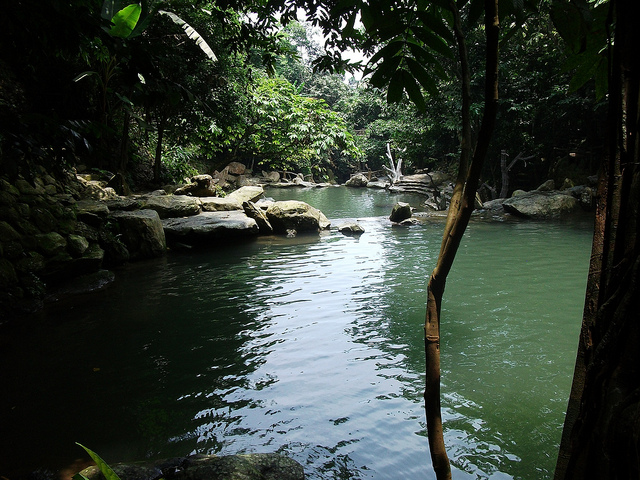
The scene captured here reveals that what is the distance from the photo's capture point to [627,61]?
0.81 metres

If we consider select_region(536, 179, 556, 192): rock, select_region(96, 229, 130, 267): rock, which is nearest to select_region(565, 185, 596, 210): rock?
select_region(536, 179, 556, 192): rock

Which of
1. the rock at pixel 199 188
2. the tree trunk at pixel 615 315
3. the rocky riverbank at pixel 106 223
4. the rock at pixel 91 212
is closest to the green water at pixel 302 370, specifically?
the rocky riverbank at pixel 106 223

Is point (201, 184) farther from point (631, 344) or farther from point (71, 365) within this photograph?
point (631, 344)

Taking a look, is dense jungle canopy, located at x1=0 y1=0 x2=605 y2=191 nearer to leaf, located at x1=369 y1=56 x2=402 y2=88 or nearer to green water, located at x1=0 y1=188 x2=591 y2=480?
green water, located at x1=0 y1=188 x2=591 y2=480

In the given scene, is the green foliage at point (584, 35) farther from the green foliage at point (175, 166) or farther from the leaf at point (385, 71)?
the green foliage at point (175, 166)

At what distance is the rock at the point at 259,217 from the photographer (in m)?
11.6

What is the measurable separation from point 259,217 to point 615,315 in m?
11.1

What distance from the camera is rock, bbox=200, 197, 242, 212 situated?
11.8 m

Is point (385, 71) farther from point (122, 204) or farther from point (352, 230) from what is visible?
point (352, 230)

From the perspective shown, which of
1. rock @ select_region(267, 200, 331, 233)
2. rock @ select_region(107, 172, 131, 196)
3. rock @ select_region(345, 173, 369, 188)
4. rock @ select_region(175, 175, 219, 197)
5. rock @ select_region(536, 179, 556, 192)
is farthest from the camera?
rock @ select_region(345, 173, 369, 188)

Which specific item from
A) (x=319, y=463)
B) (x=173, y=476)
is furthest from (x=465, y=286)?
(x=173, y=476)

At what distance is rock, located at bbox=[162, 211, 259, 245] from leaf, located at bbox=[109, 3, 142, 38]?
311 inches

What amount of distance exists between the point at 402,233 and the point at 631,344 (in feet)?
36.0

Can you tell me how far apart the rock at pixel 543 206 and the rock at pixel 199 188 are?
30.9 feet
